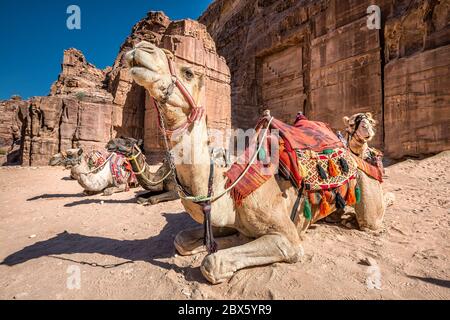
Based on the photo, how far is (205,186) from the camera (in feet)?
6.46

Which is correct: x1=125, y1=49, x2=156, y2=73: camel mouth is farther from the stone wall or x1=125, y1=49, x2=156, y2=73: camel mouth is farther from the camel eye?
the stone wall

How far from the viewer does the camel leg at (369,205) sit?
283 cm

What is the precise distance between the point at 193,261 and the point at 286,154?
1413 mm

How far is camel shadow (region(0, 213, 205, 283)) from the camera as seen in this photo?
2498 mm

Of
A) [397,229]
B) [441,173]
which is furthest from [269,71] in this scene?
[397,229]

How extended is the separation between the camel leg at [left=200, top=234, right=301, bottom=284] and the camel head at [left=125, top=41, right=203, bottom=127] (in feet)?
3.64

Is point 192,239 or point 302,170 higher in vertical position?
point 302,170

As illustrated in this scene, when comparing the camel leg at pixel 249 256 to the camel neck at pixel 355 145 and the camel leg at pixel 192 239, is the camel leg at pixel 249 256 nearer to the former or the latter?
the camel leg at pixel 192 239

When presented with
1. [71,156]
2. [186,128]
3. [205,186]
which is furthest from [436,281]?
[71,156]

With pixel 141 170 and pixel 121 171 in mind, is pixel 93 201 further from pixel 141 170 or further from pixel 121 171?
pixel 141 170

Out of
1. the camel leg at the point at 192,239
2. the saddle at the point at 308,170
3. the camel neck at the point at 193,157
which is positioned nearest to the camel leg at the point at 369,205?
the saddle at the point at 308,170

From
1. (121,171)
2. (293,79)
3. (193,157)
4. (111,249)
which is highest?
(293,79)

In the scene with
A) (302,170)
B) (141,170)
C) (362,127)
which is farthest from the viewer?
(141,170)
